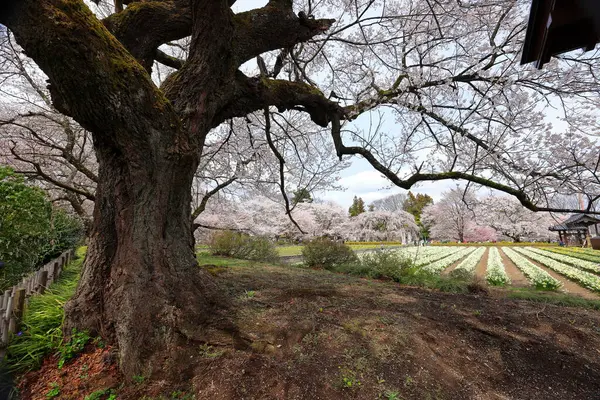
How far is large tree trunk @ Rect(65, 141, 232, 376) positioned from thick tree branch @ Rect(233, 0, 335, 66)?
1749 millimetres

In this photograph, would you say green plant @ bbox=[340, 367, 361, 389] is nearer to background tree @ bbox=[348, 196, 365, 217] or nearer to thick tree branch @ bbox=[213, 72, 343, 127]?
thick tree branch @ bbox=[213, 72, 343, 127]

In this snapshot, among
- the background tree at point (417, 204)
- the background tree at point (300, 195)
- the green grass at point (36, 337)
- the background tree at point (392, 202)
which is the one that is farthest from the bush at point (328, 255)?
the background tree at point (392, 202)

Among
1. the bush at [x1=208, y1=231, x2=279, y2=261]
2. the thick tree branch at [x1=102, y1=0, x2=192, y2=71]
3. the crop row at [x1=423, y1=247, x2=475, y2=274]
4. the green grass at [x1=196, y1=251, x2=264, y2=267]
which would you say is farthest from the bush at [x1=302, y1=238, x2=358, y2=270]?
the thick tree branch at [x1=102, y1=0, x2=192, y2=71]

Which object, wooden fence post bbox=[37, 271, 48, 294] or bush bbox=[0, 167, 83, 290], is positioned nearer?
wooden fence post bbox=[37, 271, 48, 294]

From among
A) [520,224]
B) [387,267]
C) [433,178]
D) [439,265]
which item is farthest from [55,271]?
[520,224]

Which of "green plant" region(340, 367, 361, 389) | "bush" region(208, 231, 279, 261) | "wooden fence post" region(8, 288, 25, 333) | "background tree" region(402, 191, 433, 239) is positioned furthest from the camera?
"background tree" region(402, 191, 433, 239)

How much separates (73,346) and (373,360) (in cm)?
262

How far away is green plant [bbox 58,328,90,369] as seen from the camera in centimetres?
214

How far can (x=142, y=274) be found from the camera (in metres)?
2.27

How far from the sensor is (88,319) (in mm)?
2309

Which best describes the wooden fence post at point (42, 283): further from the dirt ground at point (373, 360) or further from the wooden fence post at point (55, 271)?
the dirt ground at point (373, 360)

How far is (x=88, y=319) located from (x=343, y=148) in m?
3.79

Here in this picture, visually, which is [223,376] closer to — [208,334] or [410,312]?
[208,334]

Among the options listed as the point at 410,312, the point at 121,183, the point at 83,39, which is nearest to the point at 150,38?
the point at 83,39
